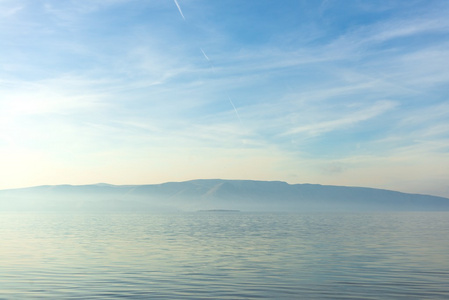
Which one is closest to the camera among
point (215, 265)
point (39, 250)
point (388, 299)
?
point (388, 299)

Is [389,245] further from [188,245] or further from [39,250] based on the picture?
[39,250]

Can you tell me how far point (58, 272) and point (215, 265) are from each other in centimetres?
1375

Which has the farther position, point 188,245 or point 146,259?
point 188,245

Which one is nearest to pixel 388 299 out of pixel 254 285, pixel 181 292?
pixel 254 285

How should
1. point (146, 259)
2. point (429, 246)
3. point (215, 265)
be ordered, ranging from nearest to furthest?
point (215, 265), point (146, 259), point (429, 246)

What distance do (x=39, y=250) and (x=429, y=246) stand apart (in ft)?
165

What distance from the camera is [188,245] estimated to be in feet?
215

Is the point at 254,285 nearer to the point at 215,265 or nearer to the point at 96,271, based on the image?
the point at 215,265

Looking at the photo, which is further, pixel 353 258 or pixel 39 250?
pixel 39 250

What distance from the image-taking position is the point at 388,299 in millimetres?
30062

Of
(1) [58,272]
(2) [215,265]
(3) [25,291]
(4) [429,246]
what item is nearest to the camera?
(3) [25,291]

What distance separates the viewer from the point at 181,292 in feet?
105

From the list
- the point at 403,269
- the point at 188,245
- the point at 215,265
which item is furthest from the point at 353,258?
the point at 188,245

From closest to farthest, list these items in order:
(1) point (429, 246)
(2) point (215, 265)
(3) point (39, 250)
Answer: (2) point (215, 265)
(3) point (39, 250)
(1) point (429, 246)
